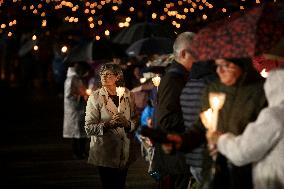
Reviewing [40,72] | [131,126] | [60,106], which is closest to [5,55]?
[40,72]

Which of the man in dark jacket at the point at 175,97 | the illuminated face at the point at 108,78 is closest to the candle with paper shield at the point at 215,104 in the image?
the man in dark jacket at the point at 175,97

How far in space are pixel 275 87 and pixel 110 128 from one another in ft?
11.7

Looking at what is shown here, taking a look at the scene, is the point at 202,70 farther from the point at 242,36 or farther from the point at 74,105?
the point at 74,105

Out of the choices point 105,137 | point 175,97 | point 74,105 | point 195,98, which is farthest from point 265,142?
point 74,105

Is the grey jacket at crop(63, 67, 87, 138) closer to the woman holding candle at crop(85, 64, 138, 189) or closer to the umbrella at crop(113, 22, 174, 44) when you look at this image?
the umbrella at crop(113, 22, 174, 44)

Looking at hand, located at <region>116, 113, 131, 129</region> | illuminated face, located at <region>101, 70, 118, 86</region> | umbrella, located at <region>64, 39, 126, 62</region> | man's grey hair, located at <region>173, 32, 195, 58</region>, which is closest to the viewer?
man's grey hair, located at <region>173, 32, 195, 58</region>

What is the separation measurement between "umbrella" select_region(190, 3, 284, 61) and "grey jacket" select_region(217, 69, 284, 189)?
346 mm

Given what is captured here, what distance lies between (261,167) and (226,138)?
0.32 metres

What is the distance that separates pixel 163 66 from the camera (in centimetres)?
1566

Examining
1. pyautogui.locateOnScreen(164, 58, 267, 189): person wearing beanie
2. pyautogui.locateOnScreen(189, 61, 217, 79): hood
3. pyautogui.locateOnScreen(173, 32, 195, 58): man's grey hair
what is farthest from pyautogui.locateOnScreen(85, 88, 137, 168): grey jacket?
pyautogui.locateOnScreen(164, 58, 267, 189): person wearing beanie

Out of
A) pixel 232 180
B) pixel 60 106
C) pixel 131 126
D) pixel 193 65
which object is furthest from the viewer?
pixel 60 106

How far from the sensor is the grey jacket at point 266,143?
525cm

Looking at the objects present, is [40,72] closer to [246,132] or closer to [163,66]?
[163,66]

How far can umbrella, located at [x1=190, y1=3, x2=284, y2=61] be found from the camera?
5.64 m
